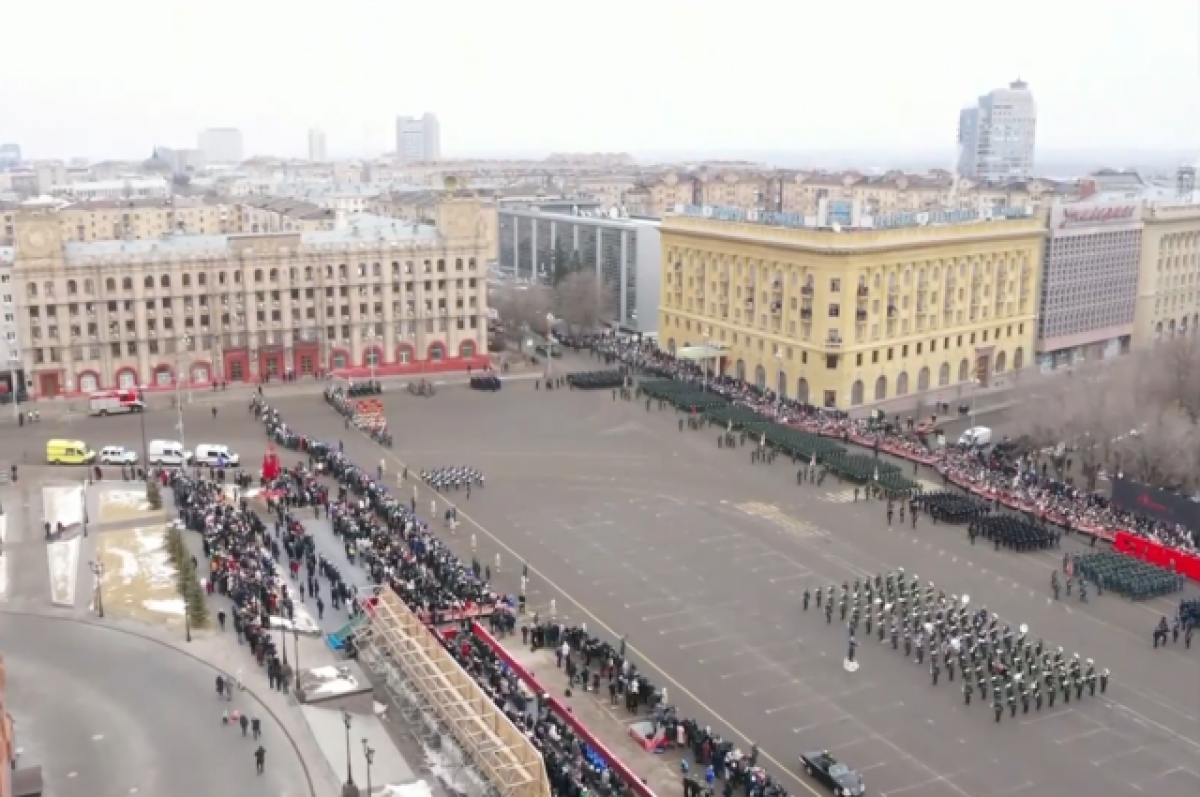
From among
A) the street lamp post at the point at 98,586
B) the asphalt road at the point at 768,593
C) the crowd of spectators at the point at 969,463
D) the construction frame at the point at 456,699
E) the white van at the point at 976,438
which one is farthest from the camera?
the white van at the point at 976,438

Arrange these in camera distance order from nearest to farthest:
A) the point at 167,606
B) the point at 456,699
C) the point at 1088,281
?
the point at 456,699 → the point at 167,606 → the point at 1088,281

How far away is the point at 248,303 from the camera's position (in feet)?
236

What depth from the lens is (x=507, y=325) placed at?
89.7 metres

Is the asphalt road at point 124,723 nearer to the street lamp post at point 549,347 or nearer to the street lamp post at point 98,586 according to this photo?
the street lamp post at point 98,586

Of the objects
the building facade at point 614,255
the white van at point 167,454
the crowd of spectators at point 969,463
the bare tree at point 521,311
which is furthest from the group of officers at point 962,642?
the bare tree at point 521,311

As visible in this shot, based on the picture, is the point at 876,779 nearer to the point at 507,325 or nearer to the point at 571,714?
the point at 571,714

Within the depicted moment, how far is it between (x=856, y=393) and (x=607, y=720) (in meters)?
43.3

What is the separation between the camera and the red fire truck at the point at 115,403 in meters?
64.3

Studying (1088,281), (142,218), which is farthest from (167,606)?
(142,218)

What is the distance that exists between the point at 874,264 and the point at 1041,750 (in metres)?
43.5

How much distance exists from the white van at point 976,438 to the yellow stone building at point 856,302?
9780 millimetres

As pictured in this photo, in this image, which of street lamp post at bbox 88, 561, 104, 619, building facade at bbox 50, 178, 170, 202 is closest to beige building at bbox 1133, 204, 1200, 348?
street lamp post at bbox 88, 561, 104, 619

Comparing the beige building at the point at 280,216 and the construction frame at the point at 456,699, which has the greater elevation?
the beige building at the point at 280,216

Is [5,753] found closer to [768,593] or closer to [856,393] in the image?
[768,593]
